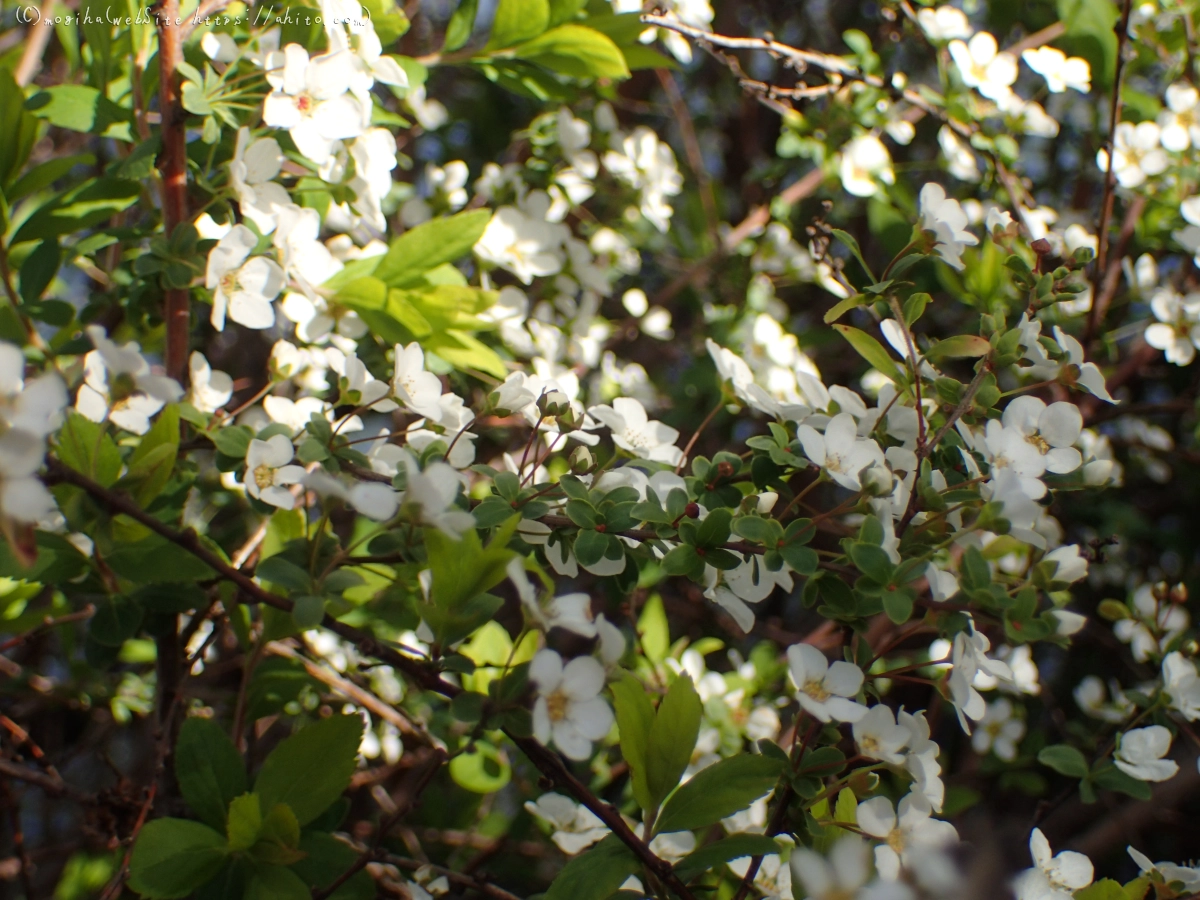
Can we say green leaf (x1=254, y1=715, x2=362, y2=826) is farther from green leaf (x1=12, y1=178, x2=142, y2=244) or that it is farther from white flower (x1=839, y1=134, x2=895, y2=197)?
white flower (x1=839, y1=134, x2=895, y2=197)

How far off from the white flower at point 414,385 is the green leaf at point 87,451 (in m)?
0.22

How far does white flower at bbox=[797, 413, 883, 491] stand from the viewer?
2.20 ft

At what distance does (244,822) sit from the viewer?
64 centimetres

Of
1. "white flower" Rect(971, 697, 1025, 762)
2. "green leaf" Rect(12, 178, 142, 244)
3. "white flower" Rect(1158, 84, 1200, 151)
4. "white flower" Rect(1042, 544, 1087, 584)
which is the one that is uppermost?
"green leaf" Rect(12, 178, 142, 244)

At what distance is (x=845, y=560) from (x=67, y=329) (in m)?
0.92

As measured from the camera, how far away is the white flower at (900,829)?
641 millimetres

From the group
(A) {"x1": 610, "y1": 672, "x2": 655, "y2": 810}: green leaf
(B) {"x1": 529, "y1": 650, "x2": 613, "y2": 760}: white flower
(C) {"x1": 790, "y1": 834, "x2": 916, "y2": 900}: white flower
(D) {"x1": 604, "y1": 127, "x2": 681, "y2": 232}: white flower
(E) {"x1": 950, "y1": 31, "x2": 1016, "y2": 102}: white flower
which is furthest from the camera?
(D) {"x1": 604, "y1": 127, "x2": 681, "y2": 232}: white flower

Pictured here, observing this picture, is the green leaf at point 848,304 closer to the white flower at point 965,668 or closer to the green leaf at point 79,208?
the white flower at point 965,668

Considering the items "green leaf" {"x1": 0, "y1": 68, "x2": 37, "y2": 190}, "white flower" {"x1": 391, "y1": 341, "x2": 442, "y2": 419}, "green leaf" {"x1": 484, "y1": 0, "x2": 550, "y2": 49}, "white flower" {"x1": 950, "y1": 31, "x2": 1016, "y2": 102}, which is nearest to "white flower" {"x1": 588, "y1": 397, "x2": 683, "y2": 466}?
"white flower" {"x1": 391, "y1": 341, "x2": 442, "y2": 419}

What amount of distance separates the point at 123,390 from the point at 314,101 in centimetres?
32

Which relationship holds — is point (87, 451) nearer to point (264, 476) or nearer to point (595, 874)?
point (264, 476)

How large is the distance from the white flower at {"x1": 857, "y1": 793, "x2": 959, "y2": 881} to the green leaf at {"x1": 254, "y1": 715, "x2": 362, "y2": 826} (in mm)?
394

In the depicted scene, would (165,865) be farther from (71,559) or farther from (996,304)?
(996,304)

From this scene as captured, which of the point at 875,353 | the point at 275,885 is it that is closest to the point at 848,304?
the point at 875,353
